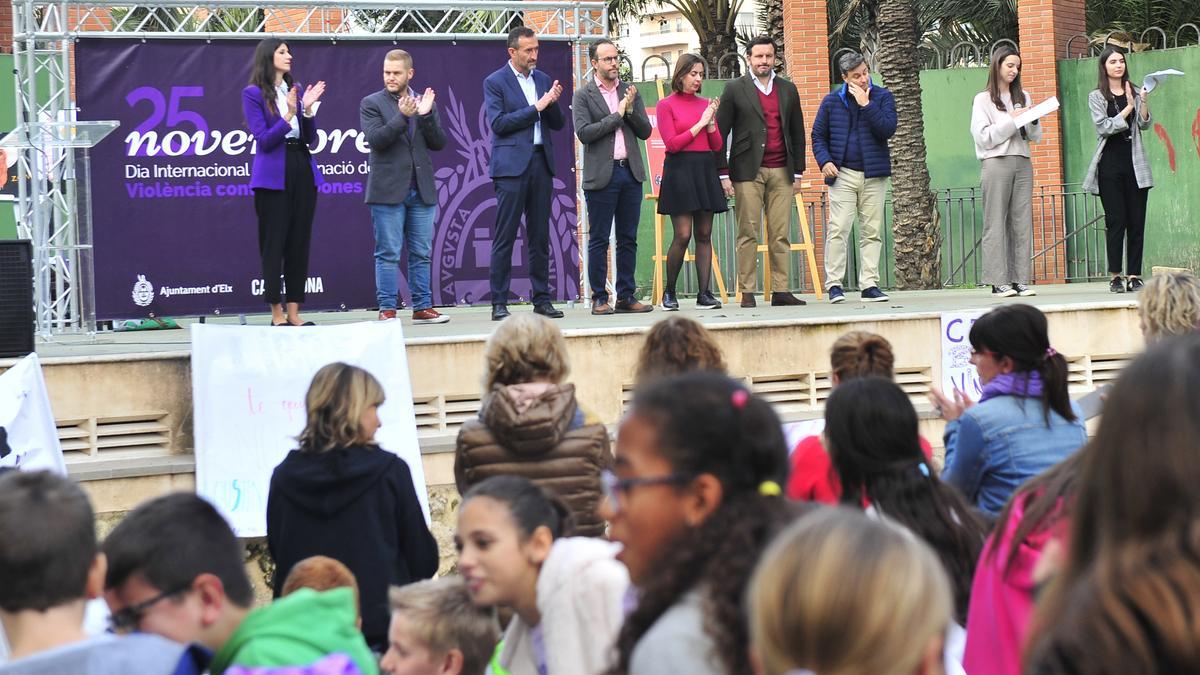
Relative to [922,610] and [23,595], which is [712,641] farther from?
[23,595]

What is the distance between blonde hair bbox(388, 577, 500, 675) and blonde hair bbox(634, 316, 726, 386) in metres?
1.52

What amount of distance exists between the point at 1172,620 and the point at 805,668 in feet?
1.56

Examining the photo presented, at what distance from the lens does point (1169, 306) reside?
18.7 ft

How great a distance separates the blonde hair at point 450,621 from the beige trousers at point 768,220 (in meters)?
8.10

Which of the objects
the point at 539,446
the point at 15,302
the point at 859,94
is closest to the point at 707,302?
the point at 859,94

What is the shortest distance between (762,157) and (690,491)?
9.08 m

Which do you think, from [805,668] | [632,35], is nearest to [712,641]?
[805,668]

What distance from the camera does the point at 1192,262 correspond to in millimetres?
19641

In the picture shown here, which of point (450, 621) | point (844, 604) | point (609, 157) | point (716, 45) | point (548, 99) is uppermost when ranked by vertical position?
point (716, 45)

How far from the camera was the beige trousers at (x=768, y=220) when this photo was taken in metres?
11.5

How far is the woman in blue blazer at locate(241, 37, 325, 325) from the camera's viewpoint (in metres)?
9.17

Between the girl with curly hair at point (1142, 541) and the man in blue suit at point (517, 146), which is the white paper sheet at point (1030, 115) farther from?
the girl with curly hair at point (1142, 541)

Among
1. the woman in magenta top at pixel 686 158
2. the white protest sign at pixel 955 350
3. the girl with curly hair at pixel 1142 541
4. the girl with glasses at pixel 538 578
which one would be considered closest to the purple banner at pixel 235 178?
the woman in magenta top at pixel 686 158

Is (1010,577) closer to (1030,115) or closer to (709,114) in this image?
(709,114)
